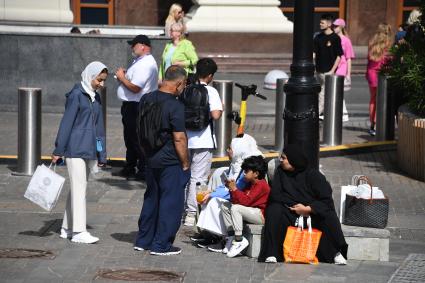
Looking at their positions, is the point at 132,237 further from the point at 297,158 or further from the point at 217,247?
the point at 297,158

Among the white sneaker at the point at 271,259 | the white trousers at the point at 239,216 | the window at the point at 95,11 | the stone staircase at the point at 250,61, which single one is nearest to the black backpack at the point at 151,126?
the white trousers at the point at 239,216

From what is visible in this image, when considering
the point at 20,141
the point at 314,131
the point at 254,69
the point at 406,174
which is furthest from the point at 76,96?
the point at 254,69

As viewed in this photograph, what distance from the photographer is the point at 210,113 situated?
38.2ft

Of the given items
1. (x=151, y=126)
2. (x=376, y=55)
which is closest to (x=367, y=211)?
(x=151, y=126)

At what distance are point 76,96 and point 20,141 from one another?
12.2ft

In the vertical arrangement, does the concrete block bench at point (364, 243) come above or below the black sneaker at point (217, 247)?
above

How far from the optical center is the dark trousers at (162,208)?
406 inches

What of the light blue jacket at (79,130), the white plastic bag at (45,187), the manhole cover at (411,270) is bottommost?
the manhole cover at (411,270)

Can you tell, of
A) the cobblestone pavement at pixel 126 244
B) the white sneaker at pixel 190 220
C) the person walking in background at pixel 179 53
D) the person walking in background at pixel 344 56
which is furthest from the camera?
the person walking in background at pixel 344 56

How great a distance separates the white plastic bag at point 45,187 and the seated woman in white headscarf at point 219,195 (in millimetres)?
1328

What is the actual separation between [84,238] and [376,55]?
838 centimetres

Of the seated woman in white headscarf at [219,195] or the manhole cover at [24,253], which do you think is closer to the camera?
the manhole cover at [24,253]

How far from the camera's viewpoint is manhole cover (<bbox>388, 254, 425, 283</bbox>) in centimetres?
953

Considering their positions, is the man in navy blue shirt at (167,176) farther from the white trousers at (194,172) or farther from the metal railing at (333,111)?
the metal railing at (333,111)
